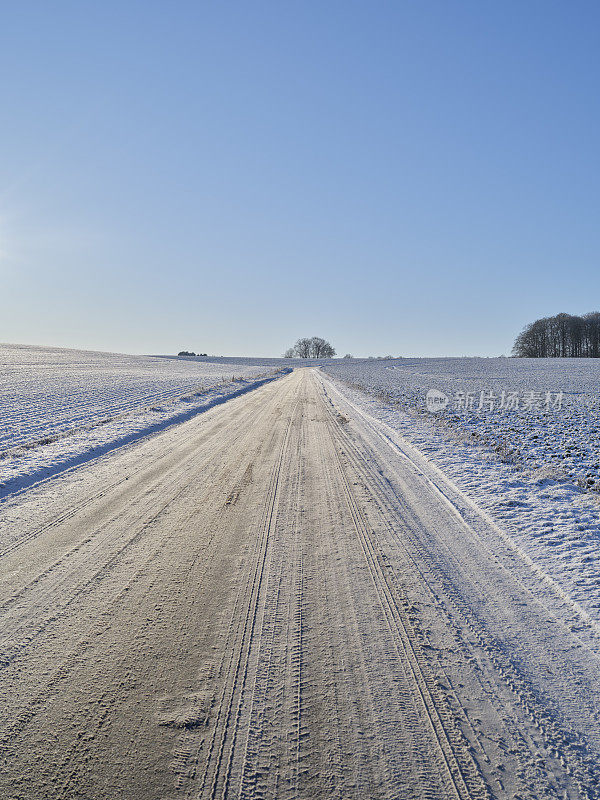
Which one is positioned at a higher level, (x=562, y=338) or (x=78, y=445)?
(x=562, y=338)

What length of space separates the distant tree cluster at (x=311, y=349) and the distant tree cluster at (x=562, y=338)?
51123 millimetres

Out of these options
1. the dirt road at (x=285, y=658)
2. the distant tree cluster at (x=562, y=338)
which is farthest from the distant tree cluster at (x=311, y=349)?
the dirt road at (x=285, y=658)

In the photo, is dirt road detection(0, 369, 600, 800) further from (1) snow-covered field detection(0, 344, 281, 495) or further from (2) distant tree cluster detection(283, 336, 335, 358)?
(2) distant tree cluster detection(283, 336, 335, 358)

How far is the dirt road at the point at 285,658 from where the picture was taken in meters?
2.17

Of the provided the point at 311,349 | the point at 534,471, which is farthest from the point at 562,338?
the point at 534,471

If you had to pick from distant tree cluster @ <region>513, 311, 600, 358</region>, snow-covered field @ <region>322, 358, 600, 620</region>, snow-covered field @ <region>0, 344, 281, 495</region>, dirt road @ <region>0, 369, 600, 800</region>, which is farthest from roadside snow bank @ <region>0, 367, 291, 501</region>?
distant tree cluster @ <region>513, 311, 600, 358</region>

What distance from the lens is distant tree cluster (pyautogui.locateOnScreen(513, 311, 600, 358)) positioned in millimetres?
102688

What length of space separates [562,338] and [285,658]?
395ft

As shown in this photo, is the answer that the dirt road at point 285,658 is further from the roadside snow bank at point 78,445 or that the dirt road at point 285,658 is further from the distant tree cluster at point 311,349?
the distant tree cluster at point 311,349

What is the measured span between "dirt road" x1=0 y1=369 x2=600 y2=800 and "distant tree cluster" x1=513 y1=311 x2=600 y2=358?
115684mm

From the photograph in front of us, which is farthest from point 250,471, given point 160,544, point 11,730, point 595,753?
point 595,753

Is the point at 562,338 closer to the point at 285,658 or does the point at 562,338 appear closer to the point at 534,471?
the point at 534,471

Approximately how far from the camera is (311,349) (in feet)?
441

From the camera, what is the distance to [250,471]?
7.36m
